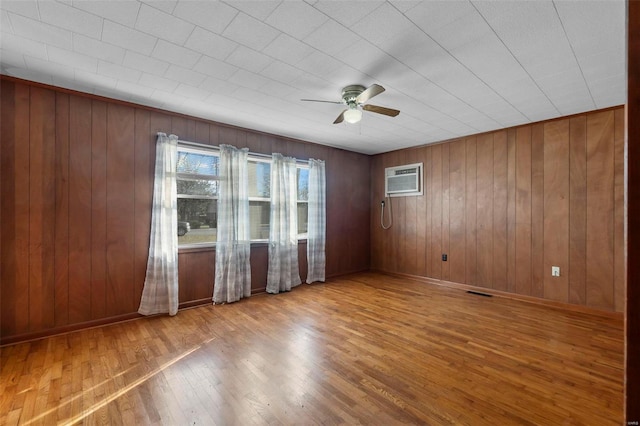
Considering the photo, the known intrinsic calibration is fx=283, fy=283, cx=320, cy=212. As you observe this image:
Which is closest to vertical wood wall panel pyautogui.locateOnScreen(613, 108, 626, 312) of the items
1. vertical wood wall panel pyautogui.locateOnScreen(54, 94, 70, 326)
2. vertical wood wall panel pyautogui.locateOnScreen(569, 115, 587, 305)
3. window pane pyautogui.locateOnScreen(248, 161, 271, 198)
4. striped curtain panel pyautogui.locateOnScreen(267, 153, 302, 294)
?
vertical wood wall panel pyautogui.locateOnScreen(569, 115, 587, 305)

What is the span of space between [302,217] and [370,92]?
9.75ft

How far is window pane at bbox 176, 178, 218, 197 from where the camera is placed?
3719 mm

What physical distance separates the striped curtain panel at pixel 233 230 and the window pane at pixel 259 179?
11.1 inches

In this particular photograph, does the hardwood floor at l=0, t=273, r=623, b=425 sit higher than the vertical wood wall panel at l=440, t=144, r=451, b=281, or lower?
lower

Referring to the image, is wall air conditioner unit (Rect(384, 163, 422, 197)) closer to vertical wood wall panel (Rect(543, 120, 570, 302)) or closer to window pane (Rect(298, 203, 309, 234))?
window pane (Rect(298, 203, 309, 234))

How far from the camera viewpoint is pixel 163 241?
339cm

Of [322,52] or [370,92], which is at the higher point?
[322,52]

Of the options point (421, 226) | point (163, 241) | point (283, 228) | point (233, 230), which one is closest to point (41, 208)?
point (163, 241)

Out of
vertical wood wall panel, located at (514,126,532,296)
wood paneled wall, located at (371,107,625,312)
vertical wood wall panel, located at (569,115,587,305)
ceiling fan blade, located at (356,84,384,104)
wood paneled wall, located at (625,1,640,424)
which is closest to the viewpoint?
wood paneled wall, located at (625,1,640,424)

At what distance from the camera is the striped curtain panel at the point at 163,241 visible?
3.35 metres

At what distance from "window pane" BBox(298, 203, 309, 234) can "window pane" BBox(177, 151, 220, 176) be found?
1674 millimetres

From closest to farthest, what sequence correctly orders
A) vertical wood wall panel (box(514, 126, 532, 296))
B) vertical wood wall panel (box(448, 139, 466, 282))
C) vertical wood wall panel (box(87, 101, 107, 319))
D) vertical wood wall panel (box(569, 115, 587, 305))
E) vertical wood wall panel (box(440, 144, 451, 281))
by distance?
vertical wood wall panel (box(87, 101, 107, 319))
vertical wood wall panel (box(569, 115, 587, 305))
vertical wood wall panel (box(514, 126, 532, 296))
vertical wood wall panel (box(448, 139, 466, 282))
vertical wood wall panel (box(440, 144, 451, 281))

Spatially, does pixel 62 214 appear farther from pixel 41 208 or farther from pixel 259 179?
pixel 259 179

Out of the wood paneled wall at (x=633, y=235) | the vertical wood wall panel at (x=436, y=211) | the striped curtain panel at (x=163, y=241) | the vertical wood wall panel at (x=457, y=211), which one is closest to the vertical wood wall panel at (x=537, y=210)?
the vertical wood wall panel at (x=457, y=211)
